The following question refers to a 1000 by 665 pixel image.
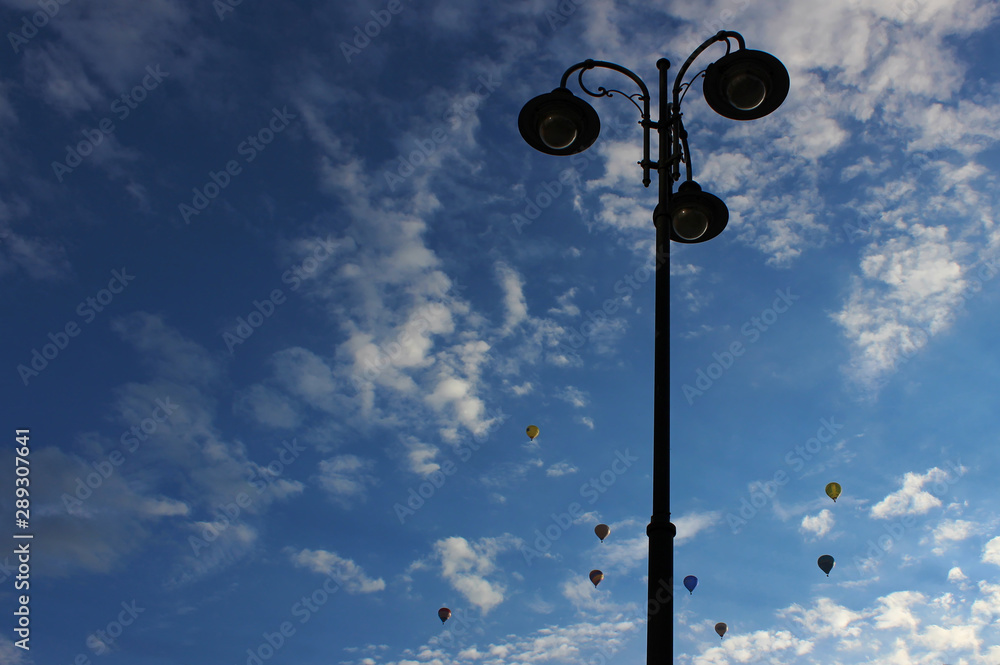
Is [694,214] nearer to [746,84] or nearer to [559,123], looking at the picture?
[746,84]

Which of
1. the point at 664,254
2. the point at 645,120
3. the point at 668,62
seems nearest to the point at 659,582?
the point at 664,254

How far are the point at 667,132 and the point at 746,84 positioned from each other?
948 mm

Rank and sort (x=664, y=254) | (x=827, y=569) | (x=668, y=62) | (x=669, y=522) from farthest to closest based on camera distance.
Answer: (x=827, y=569), (x=668, y=62), (x=664, y=254), (x=669, y=522)

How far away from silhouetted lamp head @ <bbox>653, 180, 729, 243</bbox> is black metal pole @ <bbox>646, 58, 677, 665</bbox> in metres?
0.34

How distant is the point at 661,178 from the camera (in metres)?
6.75

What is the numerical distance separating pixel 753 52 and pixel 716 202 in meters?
1.47

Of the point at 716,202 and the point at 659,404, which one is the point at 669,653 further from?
the point at 716,202

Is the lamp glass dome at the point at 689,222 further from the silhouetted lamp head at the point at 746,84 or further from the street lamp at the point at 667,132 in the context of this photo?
the silhouetted lamp head at the point at 746,84

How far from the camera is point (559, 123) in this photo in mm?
7504

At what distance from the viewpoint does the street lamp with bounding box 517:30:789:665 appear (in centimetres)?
568

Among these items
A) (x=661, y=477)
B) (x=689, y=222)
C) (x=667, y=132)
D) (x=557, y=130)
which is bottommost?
(x=661, y=477)

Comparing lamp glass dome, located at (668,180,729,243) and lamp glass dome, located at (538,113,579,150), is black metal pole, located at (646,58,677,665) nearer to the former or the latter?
lamp glass dome, located at (668,180,729,243)

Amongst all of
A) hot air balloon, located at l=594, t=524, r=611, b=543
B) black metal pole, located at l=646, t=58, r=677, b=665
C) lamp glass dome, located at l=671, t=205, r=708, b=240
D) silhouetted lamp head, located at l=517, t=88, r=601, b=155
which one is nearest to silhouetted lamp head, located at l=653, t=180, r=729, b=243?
lamp glass dome, located at l=671, t=205, r=708, b=240

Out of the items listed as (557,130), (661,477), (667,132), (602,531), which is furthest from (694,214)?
(602,531)
